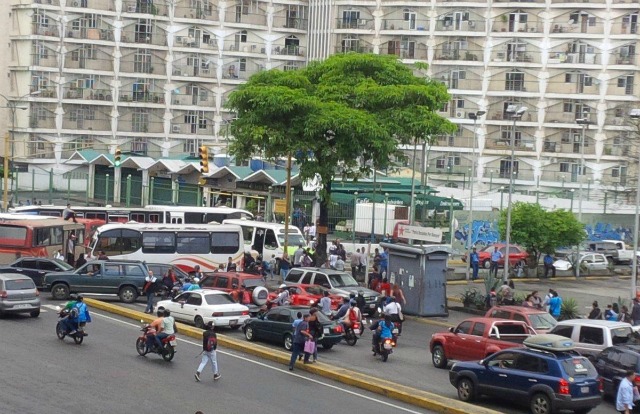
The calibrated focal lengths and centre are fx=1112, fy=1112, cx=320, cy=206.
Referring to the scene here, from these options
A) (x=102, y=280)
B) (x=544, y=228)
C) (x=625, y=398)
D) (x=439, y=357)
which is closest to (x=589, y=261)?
(x=544, y=228)

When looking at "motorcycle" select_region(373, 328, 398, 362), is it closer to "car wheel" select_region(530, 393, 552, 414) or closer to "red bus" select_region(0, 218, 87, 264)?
"car wheel" select_region(530, 393, 552, 414)

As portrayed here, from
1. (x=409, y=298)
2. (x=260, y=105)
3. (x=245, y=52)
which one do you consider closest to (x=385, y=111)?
(x=260, y=105)

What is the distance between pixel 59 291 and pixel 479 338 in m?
17.6

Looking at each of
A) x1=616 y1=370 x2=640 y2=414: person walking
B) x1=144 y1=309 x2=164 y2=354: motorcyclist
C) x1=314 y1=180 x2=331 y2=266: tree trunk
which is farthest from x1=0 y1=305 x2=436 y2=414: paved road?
x1=314 y1=180 x2=331 y2=266: tree trunk

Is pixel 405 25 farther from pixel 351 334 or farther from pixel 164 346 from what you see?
pixel 164 346

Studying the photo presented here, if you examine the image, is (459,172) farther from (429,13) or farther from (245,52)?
(245,52)

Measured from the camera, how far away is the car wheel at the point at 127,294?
132ft

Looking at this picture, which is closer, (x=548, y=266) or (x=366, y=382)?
(x=366, y=382)

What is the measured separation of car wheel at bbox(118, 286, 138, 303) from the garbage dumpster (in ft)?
31.7

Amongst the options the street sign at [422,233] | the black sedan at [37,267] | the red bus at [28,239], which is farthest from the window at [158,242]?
the street sign at [422,233]

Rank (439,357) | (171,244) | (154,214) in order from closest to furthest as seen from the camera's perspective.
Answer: (439,357)
(171,244)
(154,214)

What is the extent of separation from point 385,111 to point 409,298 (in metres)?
9.81

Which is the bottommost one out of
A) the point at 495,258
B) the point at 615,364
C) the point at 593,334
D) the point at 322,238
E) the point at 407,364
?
the point at 407,364

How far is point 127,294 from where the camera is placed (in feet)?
132
